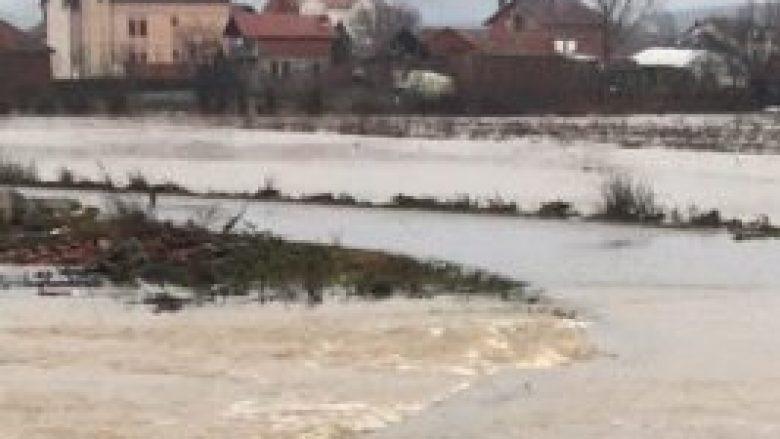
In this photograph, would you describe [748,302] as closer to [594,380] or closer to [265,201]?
[594,380]

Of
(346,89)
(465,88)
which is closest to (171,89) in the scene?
(346,89)

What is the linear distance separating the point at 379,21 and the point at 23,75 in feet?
150

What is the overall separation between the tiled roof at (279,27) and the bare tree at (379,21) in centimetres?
1267

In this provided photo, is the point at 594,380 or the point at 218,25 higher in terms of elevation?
the point at 218,25

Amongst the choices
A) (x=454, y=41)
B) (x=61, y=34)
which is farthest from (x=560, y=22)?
(x=61, y=34)

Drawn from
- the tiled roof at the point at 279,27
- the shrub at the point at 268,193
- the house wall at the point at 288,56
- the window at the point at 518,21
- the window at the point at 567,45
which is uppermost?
the window at the point at 518,21

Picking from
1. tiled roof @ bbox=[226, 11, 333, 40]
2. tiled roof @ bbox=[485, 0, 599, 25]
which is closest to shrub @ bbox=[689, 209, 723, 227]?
tiled roof @ bbox=[226, 11, 333, 40]

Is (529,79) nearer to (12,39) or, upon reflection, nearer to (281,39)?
(281,39)

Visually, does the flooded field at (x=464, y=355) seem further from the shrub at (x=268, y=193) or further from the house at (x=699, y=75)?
the house at (x=699, y=75)

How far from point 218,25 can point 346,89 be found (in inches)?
1961

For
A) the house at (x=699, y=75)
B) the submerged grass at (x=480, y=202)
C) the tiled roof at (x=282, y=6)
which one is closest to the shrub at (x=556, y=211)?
the submerged grass at (x=480, y=202)

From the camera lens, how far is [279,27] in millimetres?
112875

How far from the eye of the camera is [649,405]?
38.8 feet

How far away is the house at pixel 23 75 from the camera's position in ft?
265
